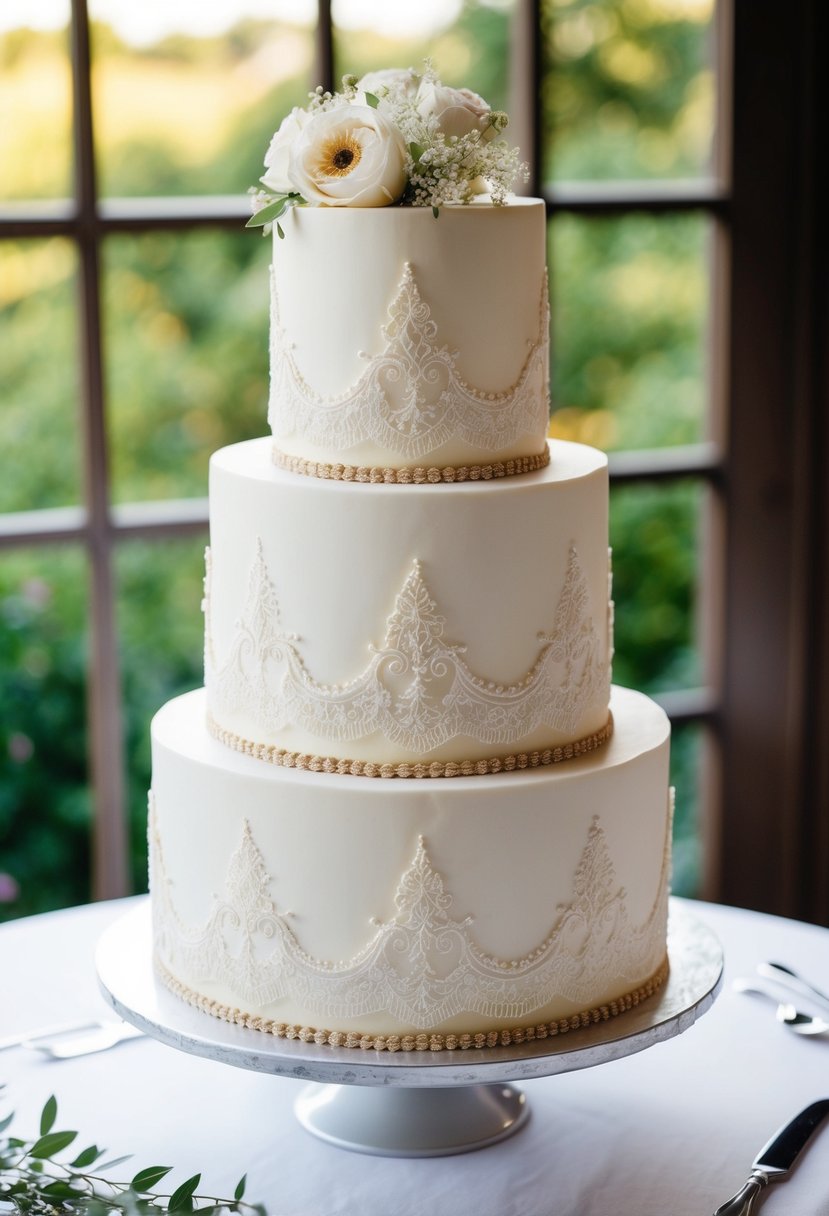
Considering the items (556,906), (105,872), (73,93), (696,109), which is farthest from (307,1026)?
(696,109)

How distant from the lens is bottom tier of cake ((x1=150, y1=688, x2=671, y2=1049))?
1.58 metres

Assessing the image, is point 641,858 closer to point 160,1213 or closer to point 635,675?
point 160,1213

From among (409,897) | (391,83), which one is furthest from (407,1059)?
(391,83)

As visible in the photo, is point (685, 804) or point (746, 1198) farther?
point (685, 804)

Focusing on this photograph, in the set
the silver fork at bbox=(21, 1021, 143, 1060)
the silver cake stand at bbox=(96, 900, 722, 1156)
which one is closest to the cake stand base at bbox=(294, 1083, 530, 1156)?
the silver cake stand at bbox=(96, 900, 722, 1156)

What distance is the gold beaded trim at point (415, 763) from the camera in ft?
5.29

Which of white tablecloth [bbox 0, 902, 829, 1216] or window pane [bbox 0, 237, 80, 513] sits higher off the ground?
window pane [bbox 0, 237, 80, 513]

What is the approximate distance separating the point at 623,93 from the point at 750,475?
299 centimetres

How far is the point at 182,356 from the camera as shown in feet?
18.6

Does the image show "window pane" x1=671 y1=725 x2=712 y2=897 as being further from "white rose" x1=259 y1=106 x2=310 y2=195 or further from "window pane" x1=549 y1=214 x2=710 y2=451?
"white rose" x1=259 y1=106 x2=310 y2=195

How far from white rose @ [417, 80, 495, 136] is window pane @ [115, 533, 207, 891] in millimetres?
3419

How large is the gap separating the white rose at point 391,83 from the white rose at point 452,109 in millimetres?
26

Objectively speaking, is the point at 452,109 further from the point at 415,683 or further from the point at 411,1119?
the point at 411,1119

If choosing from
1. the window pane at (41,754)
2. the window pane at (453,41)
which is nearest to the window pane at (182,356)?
the window pane at (453,41)
